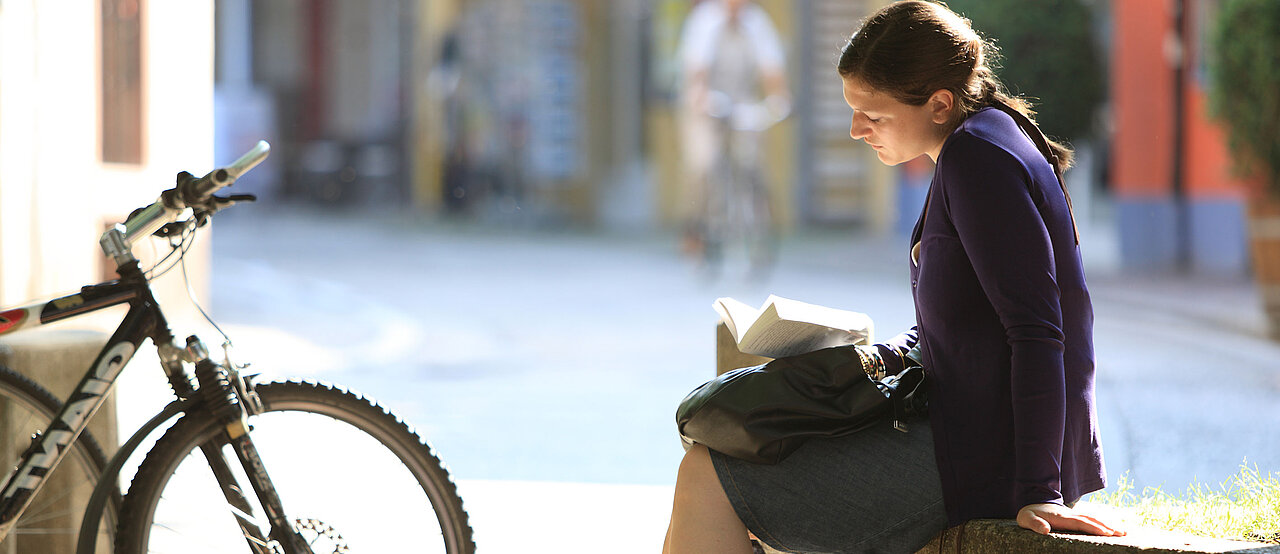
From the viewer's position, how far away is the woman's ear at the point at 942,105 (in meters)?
2.13

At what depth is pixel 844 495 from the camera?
2.11 metres

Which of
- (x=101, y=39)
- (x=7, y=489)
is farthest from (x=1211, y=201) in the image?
(x=7, y=489)

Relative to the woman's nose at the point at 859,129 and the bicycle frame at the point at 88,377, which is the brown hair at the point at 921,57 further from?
the bicycle frame at the point at 88,377

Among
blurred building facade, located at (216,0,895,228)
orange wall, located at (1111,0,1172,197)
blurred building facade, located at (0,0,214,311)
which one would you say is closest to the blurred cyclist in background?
orange wall, located at (1111,0,1172,197)

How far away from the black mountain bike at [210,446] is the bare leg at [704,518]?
38cm

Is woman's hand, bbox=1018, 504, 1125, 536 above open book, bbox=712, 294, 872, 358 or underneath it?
underneath

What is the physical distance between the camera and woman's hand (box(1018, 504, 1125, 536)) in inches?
78.5

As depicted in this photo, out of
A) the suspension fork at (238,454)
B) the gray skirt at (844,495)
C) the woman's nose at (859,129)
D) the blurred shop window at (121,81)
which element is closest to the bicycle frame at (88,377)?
the suspension fork at (238,454)

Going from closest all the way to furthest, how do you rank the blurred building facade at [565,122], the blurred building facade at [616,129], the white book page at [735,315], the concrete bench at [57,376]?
the white book page at [735,315], the concrete bench at [57,376], the blurred building facade at [616,129], the blurred building facade at [565,122]

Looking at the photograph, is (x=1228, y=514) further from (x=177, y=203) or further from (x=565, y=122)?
(x=565, y=122)

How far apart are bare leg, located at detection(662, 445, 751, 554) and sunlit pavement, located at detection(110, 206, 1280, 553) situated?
4.13 feet

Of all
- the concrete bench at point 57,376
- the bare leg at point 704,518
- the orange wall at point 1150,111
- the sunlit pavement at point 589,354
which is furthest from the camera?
the orange wall at point 1150,111

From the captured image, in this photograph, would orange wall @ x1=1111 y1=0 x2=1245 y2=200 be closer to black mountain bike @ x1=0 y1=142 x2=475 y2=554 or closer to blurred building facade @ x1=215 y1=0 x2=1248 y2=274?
blurred building facade @ x1=215 y1=0 x2=1248 y2=274

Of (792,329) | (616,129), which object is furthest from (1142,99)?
(792,329)
